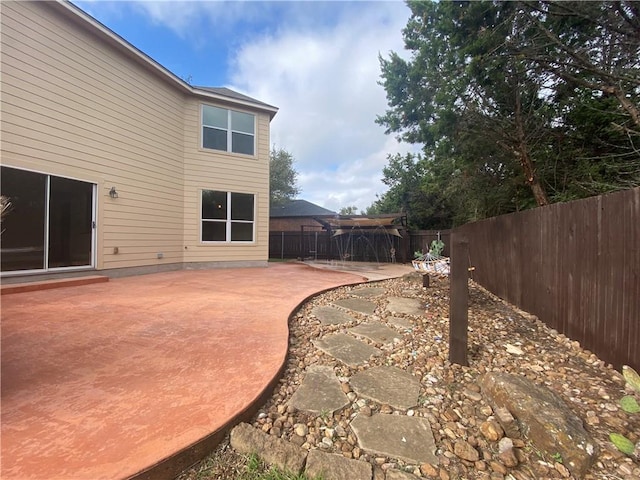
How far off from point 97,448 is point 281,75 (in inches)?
430

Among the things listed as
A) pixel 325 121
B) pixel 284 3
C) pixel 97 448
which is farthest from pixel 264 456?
pixel 325 121

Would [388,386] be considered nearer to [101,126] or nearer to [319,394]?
[319,394]

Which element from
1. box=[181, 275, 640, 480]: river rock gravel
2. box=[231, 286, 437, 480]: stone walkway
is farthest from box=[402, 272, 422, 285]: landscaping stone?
box=[231, 286, 437, 480]: stone walkway

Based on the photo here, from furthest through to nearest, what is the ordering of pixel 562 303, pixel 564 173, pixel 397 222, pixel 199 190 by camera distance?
pixel 397 222 < pixel 199 190 < pixel 564 173 < pixel 562 303

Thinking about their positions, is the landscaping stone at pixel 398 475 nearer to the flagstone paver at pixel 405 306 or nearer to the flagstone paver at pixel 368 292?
the flagstone paver at pixel 405 306

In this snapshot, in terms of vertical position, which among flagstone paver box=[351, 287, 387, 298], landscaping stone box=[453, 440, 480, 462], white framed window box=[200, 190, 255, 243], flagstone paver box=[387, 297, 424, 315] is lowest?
landscaping stone box=[453, 440, 480, 462]

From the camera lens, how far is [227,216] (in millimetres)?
8391

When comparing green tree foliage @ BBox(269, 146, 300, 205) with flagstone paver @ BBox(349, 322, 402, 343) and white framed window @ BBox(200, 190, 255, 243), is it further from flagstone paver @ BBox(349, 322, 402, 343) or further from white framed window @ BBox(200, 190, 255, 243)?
flagstone paver @ BBox(349, 322, 402, 343)

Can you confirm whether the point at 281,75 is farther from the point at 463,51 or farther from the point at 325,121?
the point at 463,51

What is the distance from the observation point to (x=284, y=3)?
282 inches

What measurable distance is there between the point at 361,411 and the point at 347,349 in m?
0.93

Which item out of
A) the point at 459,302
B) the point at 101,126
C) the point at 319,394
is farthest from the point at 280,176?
the point at 319,394

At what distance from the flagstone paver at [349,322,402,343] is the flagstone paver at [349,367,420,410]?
64 centimetres

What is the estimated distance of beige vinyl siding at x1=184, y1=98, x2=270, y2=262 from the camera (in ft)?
25.9
